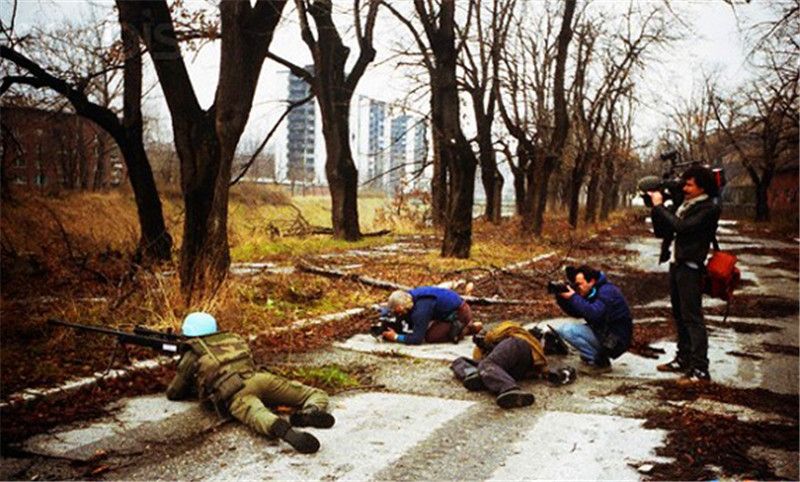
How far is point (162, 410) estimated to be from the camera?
17.4ft

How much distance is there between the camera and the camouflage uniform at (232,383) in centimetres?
502

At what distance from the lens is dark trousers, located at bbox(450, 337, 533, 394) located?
588 centimetres

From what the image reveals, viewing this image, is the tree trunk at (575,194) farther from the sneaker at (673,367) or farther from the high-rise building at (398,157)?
the sneaker at (673,367)

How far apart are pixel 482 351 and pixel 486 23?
2220 cm

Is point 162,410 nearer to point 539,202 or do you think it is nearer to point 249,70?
point 249,70

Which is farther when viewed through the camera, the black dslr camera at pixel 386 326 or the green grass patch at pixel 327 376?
the black dslr camera at pixel 386 326

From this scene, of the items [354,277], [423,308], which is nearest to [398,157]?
[354,277]

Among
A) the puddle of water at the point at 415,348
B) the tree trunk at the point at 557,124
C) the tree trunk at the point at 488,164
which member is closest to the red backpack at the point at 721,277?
the puddle of water at the point at 415,348

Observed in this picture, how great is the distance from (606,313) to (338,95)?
53.0 feet

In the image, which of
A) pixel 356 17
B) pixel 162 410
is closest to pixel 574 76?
pixel 356 17

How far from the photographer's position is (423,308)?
311 inches

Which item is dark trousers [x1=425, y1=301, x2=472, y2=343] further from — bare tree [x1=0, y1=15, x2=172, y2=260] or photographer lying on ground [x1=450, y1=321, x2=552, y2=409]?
bare tree [x1=0, y1=15, x2=172, y2=260]

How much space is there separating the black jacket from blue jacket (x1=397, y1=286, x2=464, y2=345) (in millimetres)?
2513

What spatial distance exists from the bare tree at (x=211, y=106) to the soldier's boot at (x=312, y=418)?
4.35 metres
